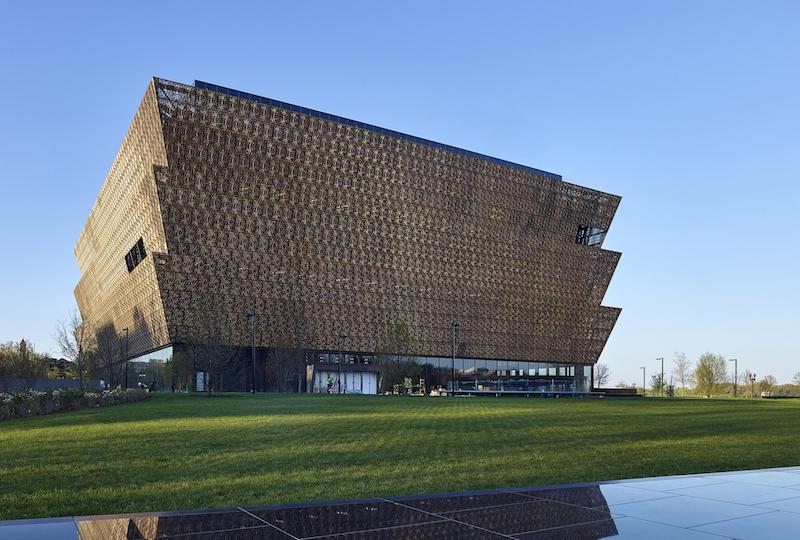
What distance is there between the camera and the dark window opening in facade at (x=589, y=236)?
123500 millimetres

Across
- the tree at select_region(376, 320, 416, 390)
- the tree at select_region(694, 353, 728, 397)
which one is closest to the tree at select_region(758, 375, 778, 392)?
the tree at select_region(694, 353, 728, 397)

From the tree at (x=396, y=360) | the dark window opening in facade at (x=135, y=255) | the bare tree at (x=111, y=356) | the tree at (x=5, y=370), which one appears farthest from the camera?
the bare tree at (x=111, y=356)

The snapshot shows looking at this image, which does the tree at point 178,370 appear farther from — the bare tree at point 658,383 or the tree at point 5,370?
the bare tree at point 658,383

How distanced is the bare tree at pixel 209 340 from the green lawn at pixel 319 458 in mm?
44359

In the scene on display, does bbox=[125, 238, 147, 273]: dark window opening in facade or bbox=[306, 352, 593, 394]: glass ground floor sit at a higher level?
bbox=[125, 238, 147, 273]: dark window opening in facade

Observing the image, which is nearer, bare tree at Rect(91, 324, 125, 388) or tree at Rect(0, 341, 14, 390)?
tree at Rect(0, 341, 14, 390)

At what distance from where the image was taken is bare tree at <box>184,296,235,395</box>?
71.3m

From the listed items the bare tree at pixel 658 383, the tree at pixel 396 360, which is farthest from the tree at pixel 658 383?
the tree at pixel 396 360

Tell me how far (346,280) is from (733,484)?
280 feet

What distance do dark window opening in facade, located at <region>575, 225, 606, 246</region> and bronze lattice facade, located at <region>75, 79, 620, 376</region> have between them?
25cm

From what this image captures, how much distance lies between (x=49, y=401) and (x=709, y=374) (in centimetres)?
11973

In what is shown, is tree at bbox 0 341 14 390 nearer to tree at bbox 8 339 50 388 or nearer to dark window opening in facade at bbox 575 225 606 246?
tree at bbox 8 339 50 388

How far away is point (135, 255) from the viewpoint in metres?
94.6

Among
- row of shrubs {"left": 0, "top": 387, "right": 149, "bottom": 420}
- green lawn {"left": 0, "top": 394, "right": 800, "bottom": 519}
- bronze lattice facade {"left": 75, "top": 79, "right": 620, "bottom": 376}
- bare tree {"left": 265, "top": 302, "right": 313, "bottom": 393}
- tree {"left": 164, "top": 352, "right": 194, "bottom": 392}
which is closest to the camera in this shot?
green lawn {"left": 0, "top": 394, "right": 800, "bottom": 519}
